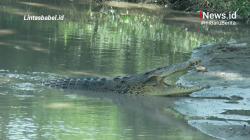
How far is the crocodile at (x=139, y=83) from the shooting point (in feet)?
36.7

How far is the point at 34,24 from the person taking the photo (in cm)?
2123

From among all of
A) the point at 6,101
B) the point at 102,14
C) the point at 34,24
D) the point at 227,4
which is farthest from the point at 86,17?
the point at 6,101

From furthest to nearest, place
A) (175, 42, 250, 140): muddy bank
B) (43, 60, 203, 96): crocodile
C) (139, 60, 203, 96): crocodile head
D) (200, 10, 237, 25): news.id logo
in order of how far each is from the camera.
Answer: (200, 10, 237, 25): news.id logo < (43, 60, 203, 96): crocodile < (139, 60, 203, 96): crocodile head < (175, 42, 250, 140): muddy bank

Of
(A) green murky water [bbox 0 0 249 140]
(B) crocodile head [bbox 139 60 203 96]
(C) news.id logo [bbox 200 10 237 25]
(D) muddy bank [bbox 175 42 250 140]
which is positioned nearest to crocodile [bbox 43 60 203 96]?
(B) crocodile head [bbox 139 60 203 96]

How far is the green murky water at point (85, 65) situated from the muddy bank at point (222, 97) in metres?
0.33

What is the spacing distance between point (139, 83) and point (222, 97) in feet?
5.34

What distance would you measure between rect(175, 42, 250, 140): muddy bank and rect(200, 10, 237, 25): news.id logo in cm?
1155

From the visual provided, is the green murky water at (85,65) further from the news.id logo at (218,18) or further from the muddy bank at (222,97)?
the news.id logo at (218,18)

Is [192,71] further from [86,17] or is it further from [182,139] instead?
[86,17]

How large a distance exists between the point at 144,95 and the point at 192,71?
1.50 meters

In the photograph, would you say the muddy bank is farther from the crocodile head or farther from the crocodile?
the crocodile

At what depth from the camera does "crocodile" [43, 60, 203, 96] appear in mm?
11188

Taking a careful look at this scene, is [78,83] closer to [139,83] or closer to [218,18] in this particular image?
[139,83]

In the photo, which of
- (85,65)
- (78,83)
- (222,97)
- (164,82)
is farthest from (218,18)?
(222,97)
